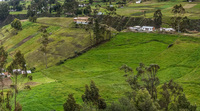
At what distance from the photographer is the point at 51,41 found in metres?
116

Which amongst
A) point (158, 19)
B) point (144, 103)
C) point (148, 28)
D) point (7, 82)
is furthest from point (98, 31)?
point (144, 103)

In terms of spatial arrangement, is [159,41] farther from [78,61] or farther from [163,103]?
[163,103]

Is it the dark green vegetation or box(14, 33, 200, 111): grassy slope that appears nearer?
box(14, 33, 200, 111): grassy slope

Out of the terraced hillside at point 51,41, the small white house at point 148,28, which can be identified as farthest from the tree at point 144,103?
the small white house at point 148,28

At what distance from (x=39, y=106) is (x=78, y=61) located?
4211 centimetres

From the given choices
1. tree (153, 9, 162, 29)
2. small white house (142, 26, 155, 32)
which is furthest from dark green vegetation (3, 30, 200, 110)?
tree (153, 9, 162, 29)

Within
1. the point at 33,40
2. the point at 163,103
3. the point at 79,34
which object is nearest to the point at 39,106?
the point at 163,103

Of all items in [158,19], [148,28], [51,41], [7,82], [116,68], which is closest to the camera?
[7,82]

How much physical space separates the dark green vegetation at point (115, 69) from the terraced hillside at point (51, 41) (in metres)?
9.49

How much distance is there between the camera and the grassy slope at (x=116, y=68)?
184 ft

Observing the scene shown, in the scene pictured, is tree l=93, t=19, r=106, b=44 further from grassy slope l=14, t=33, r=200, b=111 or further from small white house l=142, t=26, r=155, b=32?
small white house l=142, t=26, r=155, b=32

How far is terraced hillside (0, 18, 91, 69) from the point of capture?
326 ft

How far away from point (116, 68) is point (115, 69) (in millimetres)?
1029

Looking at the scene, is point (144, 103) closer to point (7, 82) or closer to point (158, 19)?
point (7, 82)
